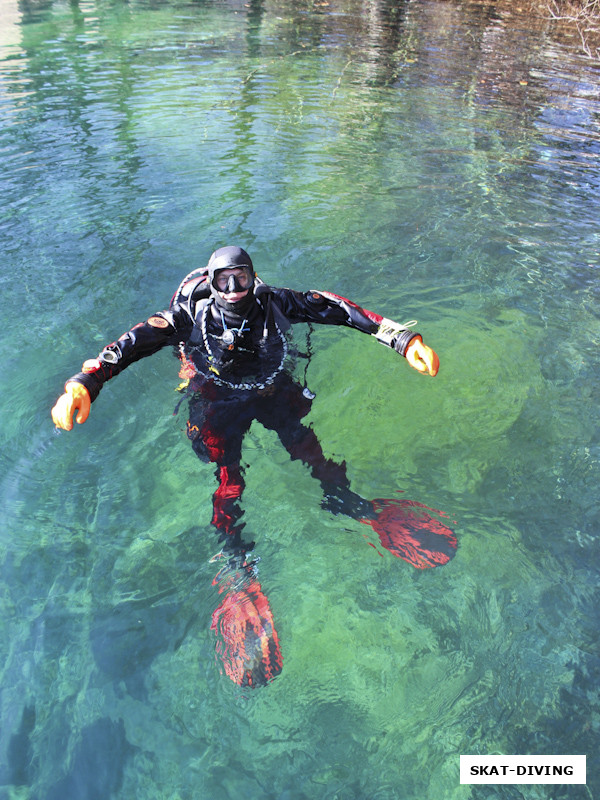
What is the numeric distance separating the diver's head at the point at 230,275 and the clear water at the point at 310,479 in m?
1.32

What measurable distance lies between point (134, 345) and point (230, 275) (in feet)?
2.56

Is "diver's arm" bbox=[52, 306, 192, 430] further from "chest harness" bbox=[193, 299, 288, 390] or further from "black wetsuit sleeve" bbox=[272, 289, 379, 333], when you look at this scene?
"black wetsuit sleeve" bbox=[272, 289, 379, 333]

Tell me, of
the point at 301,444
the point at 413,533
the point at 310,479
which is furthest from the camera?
the point at 310,479

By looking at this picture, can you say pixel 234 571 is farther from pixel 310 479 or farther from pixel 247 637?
pixel 310 479

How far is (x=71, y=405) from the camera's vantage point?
3180 mm

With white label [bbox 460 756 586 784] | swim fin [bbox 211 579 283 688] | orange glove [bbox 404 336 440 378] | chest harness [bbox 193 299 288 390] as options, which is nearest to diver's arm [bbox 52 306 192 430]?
chest harness [bbox 193 299 288 390]

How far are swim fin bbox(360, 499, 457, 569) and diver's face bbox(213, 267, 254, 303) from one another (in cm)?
175

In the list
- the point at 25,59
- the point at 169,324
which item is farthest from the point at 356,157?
the point at 25,59

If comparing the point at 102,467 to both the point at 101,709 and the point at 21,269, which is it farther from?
the point at 21,269

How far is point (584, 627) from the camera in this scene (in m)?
3.18

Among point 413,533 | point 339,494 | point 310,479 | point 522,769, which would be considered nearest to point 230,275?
point 310,479

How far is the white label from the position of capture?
2.62 metres

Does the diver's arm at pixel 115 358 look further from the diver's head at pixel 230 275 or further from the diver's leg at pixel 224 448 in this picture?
the diver's leg at pixel 224 448

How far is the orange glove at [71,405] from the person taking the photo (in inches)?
124
